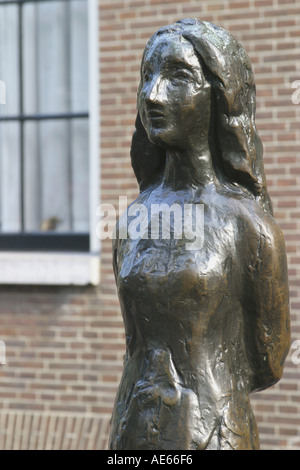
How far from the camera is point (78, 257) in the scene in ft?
17.7

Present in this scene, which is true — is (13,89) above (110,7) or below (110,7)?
below

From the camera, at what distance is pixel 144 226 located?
2416mm

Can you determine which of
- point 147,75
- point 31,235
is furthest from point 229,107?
point 31,235

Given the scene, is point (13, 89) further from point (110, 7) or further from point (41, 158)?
Answer: point (110, 7)

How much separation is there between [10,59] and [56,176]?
38.8 inches

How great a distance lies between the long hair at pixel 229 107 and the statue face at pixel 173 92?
3 cm

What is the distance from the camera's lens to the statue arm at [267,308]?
7.65 feet

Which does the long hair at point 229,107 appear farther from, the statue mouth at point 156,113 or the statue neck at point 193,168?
the statue mouth at point 156,113

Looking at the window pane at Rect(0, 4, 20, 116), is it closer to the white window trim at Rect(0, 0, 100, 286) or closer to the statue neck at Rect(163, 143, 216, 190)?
the white window trim at Rect(0, 0, 100, 286)

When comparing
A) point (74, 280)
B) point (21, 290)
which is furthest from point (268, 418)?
point (21, 290)

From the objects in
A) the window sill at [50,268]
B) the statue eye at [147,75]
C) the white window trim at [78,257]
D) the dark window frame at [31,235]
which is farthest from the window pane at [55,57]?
the statue eye at [147,75]

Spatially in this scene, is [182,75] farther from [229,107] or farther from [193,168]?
[193,168]

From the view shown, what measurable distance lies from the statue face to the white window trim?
10.2 feet

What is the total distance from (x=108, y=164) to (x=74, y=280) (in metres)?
0.87
